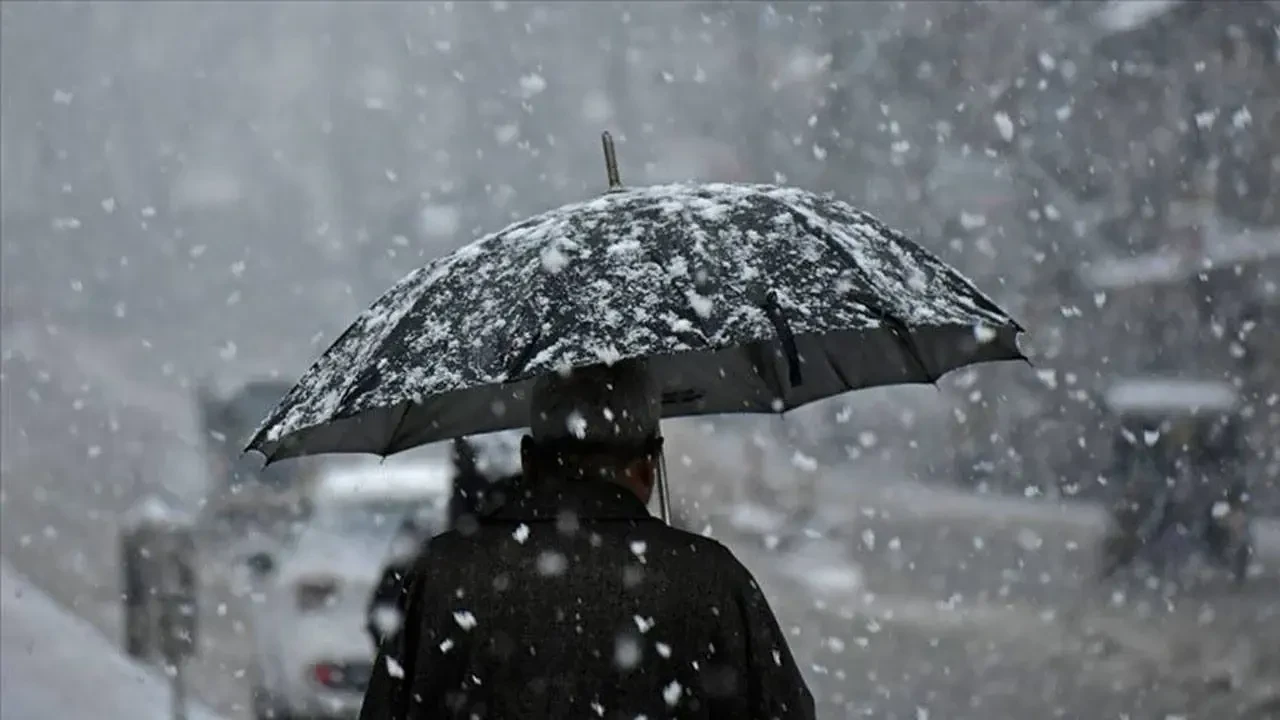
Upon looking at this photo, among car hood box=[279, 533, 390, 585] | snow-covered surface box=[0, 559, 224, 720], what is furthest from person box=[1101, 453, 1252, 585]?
snow-covered surface box=[0, 559, 224, 720]

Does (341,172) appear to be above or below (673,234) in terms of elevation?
above

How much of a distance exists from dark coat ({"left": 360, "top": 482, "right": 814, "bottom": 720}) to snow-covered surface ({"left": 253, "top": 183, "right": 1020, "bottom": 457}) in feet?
0.92

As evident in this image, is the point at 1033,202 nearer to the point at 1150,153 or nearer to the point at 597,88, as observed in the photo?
the point at 1150,153

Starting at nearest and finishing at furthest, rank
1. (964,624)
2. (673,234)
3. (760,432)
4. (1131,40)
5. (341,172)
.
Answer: (673,234), (964,624), (1131,40), (760,432), (341,172)

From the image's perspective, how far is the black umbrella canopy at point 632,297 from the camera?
277 centimetres

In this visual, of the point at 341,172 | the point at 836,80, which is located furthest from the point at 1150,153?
the point at 341,172

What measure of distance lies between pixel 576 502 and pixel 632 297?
407mm

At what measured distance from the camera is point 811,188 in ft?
118

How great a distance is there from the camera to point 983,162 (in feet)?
100

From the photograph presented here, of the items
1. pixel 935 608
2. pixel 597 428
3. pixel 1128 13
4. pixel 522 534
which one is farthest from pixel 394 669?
pixel 1128 13

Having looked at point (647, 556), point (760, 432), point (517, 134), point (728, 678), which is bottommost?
point (760, 432)

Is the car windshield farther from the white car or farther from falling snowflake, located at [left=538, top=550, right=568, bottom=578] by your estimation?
falling snowflake, located at [left=538, top=550, right=568, bottom=578]

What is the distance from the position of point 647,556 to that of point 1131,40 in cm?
2398

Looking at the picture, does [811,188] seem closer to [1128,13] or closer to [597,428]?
[1128,13]
